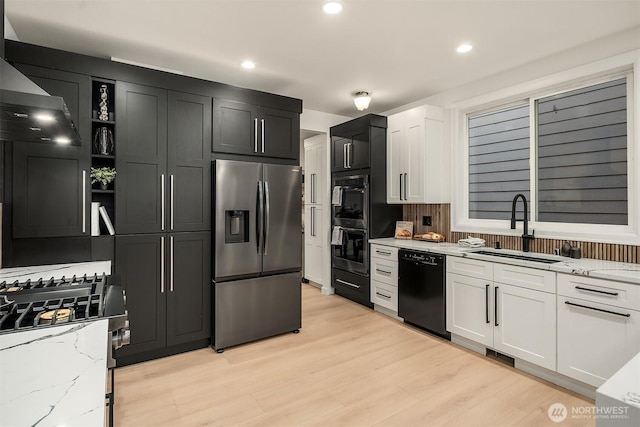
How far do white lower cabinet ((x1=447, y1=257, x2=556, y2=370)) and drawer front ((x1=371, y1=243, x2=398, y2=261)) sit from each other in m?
0.74

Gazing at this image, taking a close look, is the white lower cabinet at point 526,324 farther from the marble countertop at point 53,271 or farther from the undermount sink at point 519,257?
the marble countertop at point 53,271

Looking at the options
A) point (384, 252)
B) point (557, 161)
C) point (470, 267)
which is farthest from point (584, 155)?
point (384, 252)

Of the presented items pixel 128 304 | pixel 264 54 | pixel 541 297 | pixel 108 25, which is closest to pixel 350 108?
pixel 264 54

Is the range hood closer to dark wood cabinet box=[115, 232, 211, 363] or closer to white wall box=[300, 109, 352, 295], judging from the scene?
dark wood cabinet box=[115, 232, 211, 363]

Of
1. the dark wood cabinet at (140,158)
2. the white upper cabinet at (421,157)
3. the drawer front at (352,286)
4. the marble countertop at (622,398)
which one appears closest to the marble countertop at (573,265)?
the white upper cabinet at (421,157)

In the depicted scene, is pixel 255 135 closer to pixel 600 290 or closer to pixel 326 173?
pixel 326 173

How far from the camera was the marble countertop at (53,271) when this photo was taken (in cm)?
206

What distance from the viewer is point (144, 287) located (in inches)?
111

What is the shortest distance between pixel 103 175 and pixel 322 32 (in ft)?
6.81

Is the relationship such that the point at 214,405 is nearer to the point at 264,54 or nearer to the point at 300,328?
the point at 300,328

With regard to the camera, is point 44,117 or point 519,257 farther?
point 519,257

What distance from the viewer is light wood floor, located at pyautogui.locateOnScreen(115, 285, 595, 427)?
2.09 meters

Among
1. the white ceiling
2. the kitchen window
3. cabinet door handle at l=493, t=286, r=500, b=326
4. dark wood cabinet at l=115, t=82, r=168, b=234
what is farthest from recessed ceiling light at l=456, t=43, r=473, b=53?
dark wood cabinet at l=115, t=82, r=168, b=234

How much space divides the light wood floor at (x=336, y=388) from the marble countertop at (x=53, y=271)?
89 centimetres
